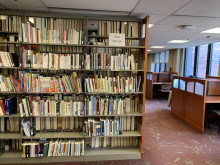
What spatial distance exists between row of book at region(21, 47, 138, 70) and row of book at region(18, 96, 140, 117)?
55 centimetres

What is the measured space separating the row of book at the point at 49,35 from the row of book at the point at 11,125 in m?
1.37

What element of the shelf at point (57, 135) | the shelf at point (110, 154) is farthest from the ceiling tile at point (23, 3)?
the shelf at point (110, 154)

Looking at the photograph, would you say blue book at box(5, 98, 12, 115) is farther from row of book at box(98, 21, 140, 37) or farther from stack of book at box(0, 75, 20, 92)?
row of book at box(98, 21, 140, 37)

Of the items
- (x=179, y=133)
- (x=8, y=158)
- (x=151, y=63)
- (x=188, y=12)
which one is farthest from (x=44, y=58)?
(x=151, y=63)

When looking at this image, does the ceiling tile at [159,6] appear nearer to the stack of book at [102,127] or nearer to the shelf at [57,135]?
the stack of book at [102,127]

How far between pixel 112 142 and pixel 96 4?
7.75 ft

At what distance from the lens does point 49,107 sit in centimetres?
258

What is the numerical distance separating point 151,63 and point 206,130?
30.6 ft

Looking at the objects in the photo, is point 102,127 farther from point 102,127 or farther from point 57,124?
point 57,124

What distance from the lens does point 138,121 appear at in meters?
2.96

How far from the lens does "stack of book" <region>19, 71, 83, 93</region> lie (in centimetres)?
250

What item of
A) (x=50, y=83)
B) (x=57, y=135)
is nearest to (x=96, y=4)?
(x=50, y=83)

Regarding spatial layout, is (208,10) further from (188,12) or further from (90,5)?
(90,5)

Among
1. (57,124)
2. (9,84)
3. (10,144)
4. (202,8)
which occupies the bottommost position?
(10,144)
